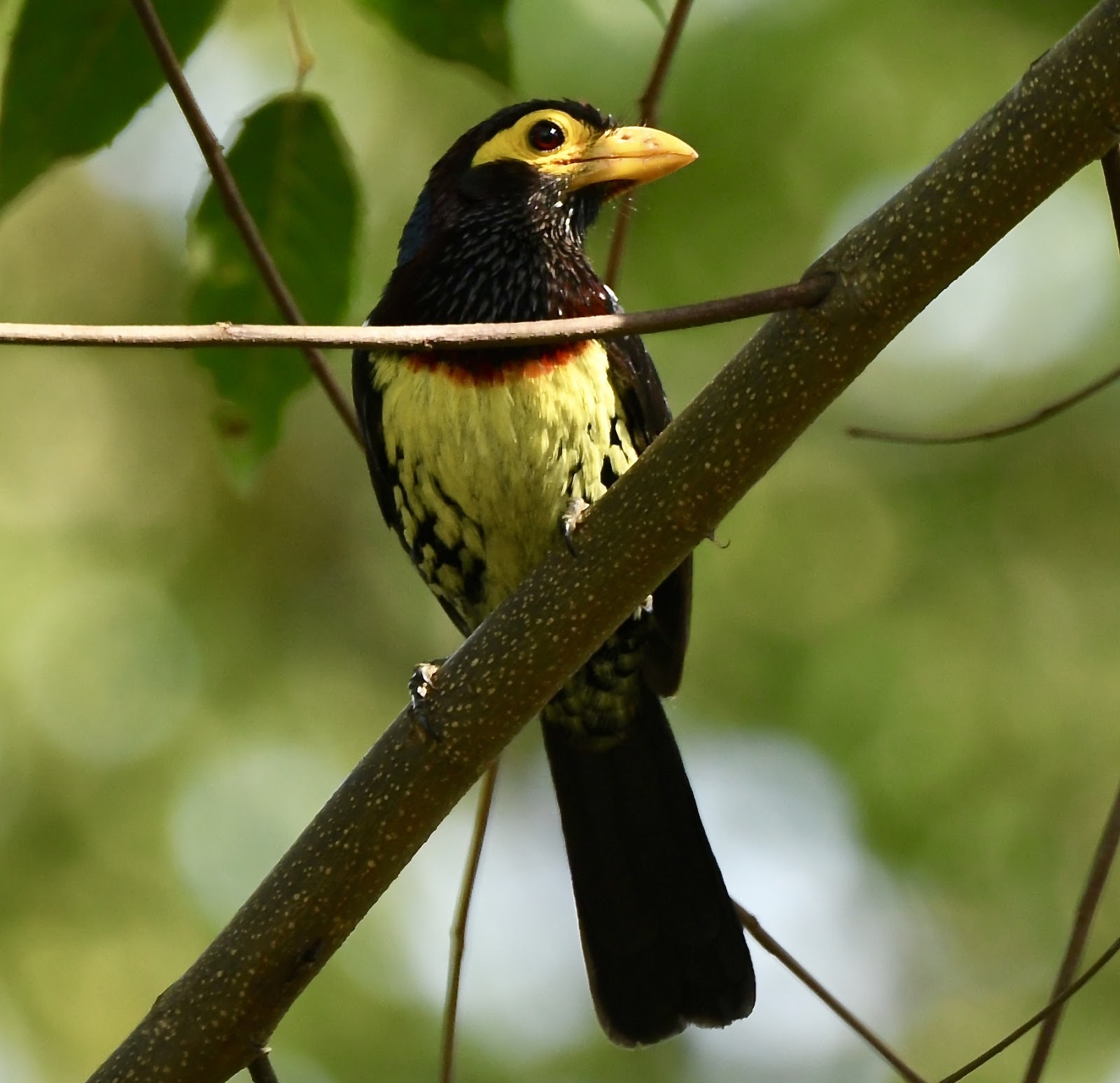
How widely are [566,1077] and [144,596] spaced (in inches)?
102

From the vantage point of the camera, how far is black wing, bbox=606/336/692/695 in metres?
3.29

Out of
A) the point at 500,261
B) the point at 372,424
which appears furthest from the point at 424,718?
the point at 500,261

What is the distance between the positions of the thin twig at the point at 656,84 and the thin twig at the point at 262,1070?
1.50 metres

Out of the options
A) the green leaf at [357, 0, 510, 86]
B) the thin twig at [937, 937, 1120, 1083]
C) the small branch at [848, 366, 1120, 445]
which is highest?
the green leaf at [357, 0, 510, 86]

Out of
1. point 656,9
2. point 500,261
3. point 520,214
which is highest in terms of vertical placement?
point 520,214

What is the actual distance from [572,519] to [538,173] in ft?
3.93

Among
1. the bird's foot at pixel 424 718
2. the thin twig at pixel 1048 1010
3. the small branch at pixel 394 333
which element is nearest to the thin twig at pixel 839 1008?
the thin twig at pixel 1048 1010

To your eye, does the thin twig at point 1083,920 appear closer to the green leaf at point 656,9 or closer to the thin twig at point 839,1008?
the thin twig at point 839,1008

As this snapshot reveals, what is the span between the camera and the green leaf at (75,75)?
240cm

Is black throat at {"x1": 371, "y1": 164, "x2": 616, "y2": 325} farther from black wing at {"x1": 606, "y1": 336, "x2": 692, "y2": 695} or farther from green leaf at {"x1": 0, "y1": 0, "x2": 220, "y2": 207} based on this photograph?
green leaf at {"x1": 0, "y1": 0, "x2": 220, "y2": 207}

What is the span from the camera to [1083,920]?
7.34 feet

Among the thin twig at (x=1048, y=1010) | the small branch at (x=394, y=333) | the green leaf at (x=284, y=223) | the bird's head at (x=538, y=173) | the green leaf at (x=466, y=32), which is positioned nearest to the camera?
the small branch at (x=394, y=333)

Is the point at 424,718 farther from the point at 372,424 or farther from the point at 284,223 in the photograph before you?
the point at 372,424

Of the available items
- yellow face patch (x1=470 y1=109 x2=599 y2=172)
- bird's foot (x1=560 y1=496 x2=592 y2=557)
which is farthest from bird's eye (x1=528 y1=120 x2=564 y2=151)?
bird's foot (x1=560 y1=496 x2=592 y2=557)
